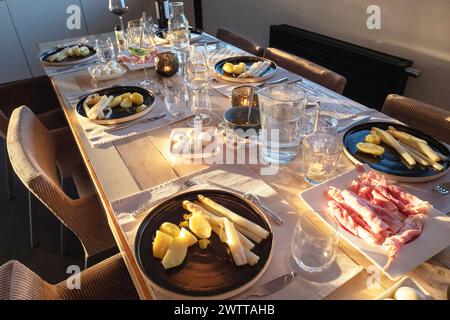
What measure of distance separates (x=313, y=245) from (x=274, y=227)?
9cm

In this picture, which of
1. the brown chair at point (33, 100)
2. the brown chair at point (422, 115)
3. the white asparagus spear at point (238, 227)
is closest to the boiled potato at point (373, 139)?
the brown chair at point (422, 115)

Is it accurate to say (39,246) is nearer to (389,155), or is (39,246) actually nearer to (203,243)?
(203,243)

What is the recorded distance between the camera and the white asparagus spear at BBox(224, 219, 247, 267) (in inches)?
25.0

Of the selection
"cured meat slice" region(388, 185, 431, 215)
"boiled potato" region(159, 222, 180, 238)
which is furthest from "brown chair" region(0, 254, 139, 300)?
"cured meat slice" region(388, 185, 431, 215)

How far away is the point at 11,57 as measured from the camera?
327cm

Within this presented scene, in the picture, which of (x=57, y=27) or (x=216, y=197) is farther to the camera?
(x=57, y=27)

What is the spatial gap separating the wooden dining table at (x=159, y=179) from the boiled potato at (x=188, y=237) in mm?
102

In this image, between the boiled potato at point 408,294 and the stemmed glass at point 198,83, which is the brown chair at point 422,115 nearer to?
the stemmed glass at point 198,83

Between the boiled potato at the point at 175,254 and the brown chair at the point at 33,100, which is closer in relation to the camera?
the boiled potato at the point at 175,254

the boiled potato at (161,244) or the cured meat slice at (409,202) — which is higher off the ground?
the cured meat slice at (409,202)

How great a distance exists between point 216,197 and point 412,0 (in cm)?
183

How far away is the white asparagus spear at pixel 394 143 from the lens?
0.87 metres

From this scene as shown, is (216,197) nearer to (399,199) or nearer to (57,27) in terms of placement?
(399,199)
